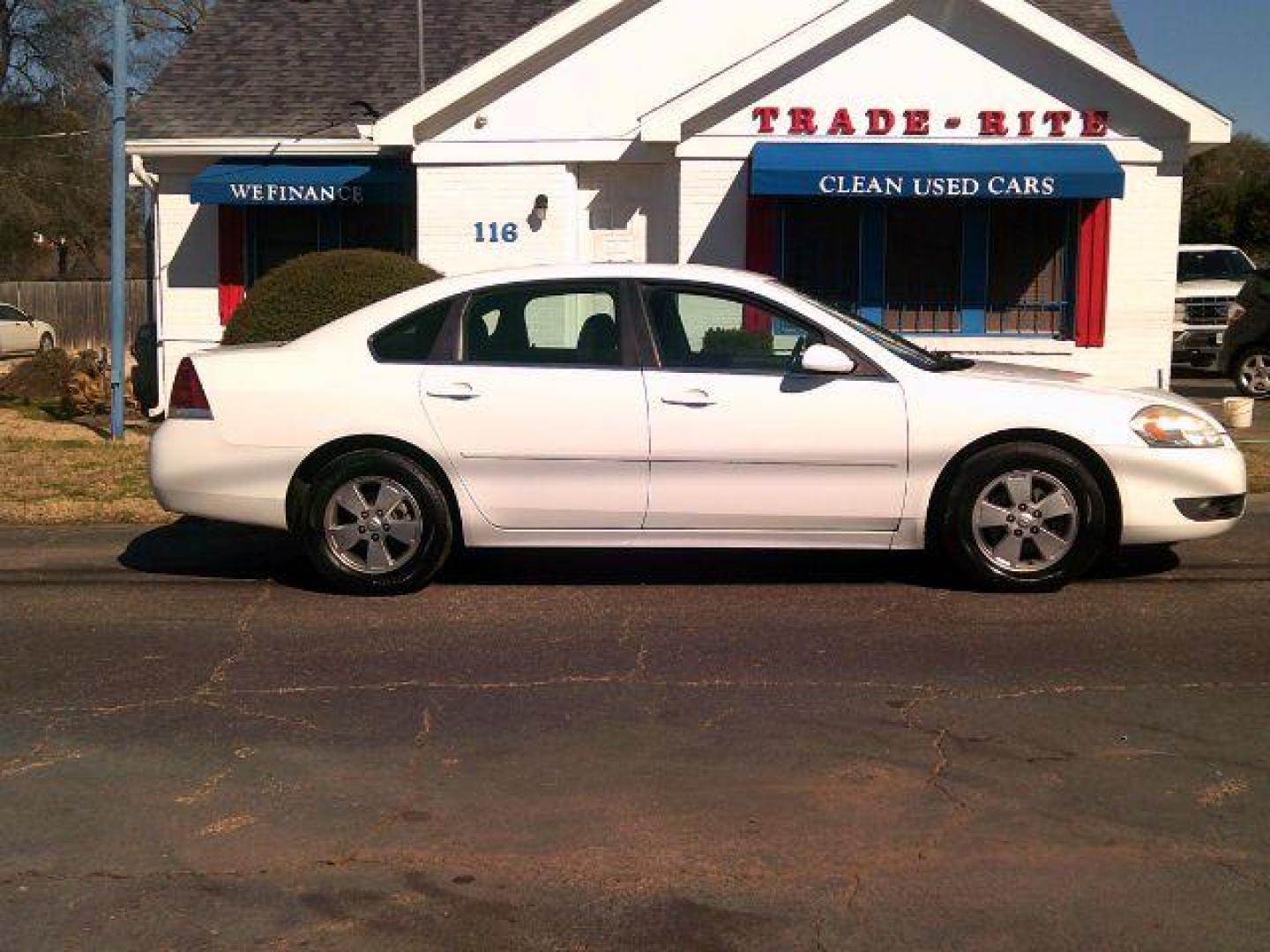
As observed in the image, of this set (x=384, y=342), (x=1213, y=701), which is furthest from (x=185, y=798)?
(x=1213, y=701)

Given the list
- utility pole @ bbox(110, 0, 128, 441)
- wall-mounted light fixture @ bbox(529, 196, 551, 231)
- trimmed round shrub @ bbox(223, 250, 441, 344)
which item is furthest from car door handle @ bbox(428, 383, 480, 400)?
wall-mounted light fixture @ bbox(529, 196, 551, 231)

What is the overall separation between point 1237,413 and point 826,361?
26.3 ft

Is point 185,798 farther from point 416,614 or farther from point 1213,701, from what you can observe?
point 1213,701

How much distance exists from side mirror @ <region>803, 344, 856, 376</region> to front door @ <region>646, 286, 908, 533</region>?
0.22 ft

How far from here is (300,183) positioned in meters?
16.6

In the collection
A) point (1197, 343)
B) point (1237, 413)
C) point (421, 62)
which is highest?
point (421, 62)

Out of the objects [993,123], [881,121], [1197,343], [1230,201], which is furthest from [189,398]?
[1230,201]

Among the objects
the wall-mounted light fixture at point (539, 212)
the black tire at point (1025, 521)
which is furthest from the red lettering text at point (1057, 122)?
the black tire at point (1025, 521)

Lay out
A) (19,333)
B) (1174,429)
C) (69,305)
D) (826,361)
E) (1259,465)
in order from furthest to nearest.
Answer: (69,305), (19,333), (1259,465), (1174,429), (826,361)

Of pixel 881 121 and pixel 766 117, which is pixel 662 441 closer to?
pixel 766 117

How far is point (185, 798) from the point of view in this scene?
5.06 m

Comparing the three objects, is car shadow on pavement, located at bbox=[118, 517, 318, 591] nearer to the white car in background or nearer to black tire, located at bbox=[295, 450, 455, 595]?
black tire, located at bbox=[295, 450, 455, 595]

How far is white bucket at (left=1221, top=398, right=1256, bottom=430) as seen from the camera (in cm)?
1413

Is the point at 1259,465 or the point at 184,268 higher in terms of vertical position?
the point at 184,268
